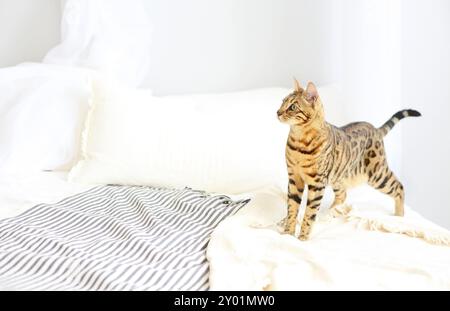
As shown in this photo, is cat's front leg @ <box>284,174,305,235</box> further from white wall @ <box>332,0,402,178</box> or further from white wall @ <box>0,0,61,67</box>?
white wall @ <box>0,0,61,67</box>

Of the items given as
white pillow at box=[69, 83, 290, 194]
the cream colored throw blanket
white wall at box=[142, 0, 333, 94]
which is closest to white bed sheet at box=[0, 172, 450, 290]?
the cream colored throw blanket

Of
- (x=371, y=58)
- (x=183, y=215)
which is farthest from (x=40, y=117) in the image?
(x=371, y=58)

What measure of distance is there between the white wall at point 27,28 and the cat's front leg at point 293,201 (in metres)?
1.34

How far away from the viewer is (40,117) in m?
1.91

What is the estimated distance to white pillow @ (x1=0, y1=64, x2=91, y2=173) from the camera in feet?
6.15

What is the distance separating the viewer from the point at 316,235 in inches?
53.0

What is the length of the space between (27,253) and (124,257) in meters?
0.21

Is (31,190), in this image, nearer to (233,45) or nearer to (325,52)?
(233,45)

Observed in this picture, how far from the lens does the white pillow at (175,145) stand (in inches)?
67.7

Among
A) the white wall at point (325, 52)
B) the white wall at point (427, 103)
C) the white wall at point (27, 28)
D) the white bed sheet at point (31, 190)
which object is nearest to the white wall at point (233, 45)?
the white wall at point (325, 52)

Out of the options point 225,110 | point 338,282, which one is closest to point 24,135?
point 225,110

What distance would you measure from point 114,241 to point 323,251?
452mm

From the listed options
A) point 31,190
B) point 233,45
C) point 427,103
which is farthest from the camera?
point 233,45
